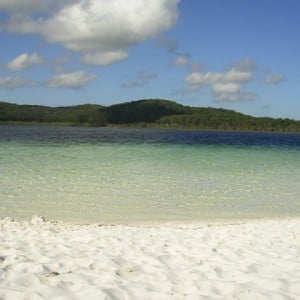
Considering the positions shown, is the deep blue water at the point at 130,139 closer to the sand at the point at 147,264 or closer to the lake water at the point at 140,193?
the lake water at the point at 140,193

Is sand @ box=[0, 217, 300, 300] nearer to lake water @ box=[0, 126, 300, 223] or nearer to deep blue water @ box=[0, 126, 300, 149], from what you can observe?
lake water @ box=[0, 126, 300, 223]

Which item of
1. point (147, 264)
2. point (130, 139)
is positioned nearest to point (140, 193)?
point (147, 264)

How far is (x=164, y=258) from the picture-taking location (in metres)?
8.20

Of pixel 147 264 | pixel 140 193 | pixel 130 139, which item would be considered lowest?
pixel 140 193

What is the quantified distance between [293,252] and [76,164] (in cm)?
2365

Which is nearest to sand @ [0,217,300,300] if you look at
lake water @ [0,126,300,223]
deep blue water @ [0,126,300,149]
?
lake water @ [0,126,300,223]

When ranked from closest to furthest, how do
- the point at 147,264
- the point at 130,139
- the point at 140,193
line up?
the point at 147,264, the point at 140,193, the point at 130,139

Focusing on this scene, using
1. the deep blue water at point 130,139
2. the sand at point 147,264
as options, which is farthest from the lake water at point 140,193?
the deep blue water at point 130,139

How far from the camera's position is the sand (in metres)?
6.32

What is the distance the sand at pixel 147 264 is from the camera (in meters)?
6.32

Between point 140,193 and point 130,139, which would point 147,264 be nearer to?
point 140,193

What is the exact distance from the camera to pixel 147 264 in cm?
771

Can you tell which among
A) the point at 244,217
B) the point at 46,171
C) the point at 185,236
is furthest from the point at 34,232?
the point at 46,171

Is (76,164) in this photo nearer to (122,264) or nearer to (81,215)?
(81,215)
